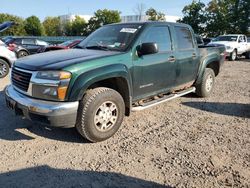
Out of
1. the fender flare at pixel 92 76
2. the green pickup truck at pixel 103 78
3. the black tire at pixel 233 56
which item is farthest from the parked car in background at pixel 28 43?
the fender flare at pixel 92 76

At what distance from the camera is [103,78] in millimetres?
4414

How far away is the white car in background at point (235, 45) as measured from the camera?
18.1m

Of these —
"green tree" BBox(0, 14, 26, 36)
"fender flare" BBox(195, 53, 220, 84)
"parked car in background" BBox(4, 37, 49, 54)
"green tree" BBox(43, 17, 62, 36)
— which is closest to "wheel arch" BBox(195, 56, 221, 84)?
"fender flare" BBox(195, 53, 220, 84)

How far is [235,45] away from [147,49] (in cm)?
1512

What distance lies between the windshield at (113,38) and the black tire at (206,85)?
257 cm

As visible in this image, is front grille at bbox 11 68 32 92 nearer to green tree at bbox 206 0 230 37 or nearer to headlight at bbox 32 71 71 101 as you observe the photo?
headlight at bbox 32 71 71 101

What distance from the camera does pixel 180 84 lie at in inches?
244

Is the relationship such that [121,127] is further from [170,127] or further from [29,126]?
[29,126]

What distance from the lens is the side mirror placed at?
189 inches

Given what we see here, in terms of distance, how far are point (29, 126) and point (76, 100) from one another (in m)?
1.46

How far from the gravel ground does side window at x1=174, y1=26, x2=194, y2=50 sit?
138 centimetres

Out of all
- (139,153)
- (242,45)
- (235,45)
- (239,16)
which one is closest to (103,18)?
(239,16)

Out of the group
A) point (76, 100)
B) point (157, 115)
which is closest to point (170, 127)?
point (157, 115)

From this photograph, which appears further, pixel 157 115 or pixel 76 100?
pixel 157 115
